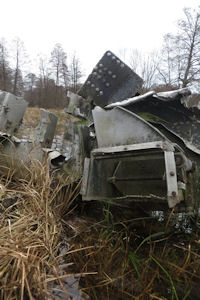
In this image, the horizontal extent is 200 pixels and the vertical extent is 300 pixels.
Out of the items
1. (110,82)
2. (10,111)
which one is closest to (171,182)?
(110,82)

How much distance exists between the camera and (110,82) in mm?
2199

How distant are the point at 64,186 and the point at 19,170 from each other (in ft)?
1.90

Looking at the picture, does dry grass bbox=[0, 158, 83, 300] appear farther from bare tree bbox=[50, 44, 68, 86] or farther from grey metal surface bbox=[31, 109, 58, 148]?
bare tree bbox=[50, 44, 68, 86]

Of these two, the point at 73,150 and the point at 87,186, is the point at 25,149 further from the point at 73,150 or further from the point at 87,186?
the point at 87,186

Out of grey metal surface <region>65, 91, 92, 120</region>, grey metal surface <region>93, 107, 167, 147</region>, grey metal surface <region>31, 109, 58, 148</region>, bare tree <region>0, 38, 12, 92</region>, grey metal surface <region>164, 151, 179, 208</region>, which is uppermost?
bare tree <region>0, 38, 12, 92</region>

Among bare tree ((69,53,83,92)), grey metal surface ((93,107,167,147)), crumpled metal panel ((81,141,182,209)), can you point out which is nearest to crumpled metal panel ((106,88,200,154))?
grey metal surface ((93,107,167,147))

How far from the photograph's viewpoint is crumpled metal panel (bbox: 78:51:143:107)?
2141mm

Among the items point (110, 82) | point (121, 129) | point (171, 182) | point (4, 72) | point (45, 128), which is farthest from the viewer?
point (4, 72)

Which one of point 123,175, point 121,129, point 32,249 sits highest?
point 121,129

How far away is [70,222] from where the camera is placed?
1705mm

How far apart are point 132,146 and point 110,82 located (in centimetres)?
123

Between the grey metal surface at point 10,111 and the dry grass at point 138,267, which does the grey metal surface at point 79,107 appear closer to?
the grey metal surface at point 10,111

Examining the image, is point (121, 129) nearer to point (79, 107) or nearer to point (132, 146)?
point (132, 146)

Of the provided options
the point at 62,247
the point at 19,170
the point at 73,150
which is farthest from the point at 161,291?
the point at 19,170
